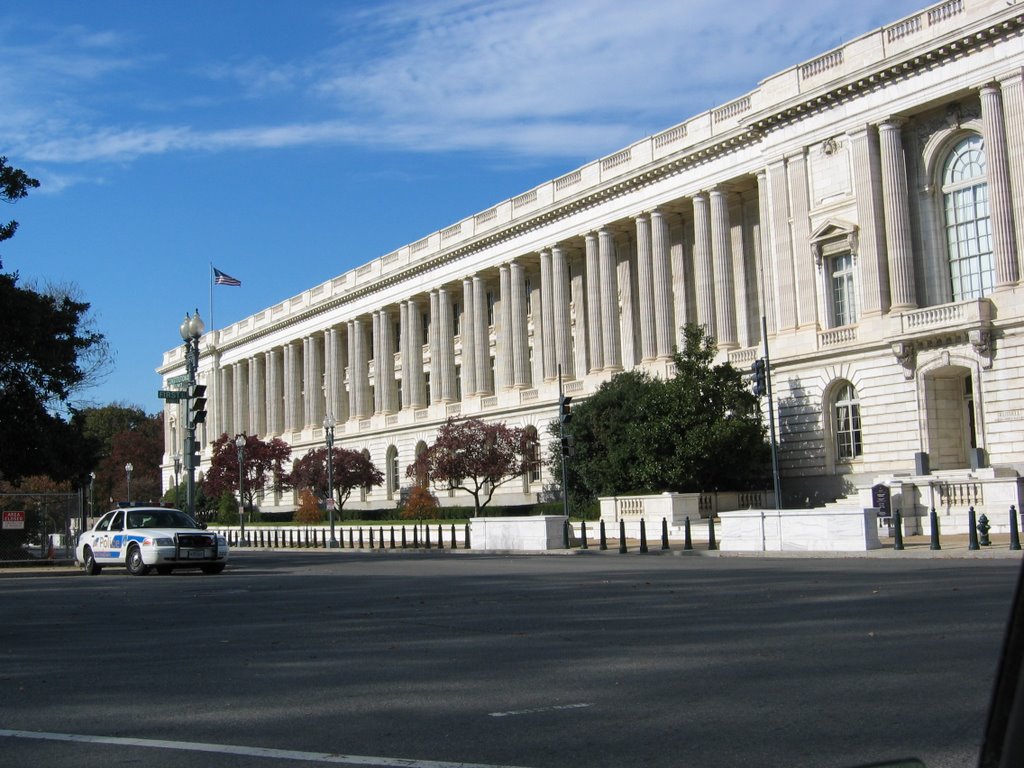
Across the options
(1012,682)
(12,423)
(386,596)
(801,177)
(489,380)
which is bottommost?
(386,596)

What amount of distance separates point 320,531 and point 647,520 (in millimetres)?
21574

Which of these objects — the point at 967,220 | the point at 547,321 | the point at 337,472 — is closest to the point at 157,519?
the point at 967,220

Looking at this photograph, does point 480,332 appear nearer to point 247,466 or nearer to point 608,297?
point 608,297

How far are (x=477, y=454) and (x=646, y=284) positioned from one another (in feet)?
43.9

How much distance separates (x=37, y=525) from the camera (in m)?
39.4

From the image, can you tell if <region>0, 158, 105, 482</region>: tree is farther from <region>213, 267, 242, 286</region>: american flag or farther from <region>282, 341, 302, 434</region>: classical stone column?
<region>282, 341, 302, 434</region>: classical stone column

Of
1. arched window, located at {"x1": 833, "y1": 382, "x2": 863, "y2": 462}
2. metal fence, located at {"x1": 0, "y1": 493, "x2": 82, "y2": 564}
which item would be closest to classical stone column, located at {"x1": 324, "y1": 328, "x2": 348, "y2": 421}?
metal fence, located at {"x1": 0, "y1": 493, "x2": 82, "y2": 564}

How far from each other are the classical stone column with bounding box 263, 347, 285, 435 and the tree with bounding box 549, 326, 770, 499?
186ft

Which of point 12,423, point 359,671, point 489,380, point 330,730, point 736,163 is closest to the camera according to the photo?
point 330,730

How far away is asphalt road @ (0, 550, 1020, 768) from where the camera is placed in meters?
6.98

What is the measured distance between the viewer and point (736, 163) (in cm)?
5538

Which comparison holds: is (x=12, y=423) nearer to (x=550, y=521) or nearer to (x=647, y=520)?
(x=550, y=521)

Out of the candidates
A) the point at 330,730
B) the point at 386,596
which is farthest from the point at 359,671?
the point at 386,596

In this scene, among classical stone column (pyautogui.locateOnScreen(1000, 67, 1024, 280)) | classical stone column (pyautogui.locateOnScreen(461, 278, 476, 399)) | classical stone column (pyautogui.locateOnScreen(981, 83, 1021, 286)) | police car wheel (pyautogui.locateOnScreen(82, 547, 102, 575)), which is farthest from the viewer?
classical stone column (pyautogui.locateOnScreen(461, 278, 476, 399))
